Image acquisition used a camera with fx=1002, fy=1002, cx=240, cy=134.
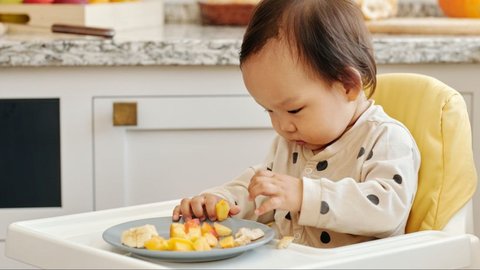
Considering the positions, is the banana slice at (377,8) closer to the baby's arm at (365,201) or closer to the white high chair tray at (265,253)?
the baby's arm at (365,201)

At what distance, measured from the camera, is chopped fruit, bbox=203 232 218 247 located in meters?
1.35

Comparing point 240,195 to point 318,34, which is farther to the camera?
point 240,195

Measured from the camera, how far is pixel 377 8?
9.21 feet

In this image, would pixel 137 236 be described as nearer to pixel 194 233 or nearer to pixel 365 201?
pixel 194 233

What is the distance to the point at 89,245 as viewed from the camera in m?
1.46

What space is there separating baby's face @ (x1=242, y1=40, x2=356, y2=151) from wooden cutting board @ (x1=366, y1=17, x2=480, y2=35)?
3.40ft

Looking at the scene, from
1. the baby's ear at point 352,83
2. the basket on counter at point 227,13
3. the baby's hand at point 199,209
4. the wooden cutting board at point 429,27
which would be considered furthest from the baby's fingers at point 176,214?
the basket on counter at point 227,13

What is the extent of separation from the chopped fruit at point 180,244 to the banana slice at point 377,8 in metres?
1.54

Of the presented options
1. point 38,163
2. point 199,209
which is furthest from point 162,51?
point 199,209

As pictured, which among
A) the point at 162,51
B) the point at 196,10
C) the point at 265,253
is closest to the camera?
the point at 265,253

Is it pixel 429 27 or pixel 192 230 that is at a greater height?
pixel 429 27

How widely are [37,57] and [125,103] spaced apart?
0.76 ft

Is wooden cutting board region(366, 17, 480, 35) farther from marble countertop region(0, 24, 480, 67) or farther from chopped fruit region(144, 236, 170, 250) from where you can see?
chopped fruit region(144, 236, 170, 250)

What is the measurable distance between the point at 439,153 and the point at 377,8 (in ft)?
4.03
